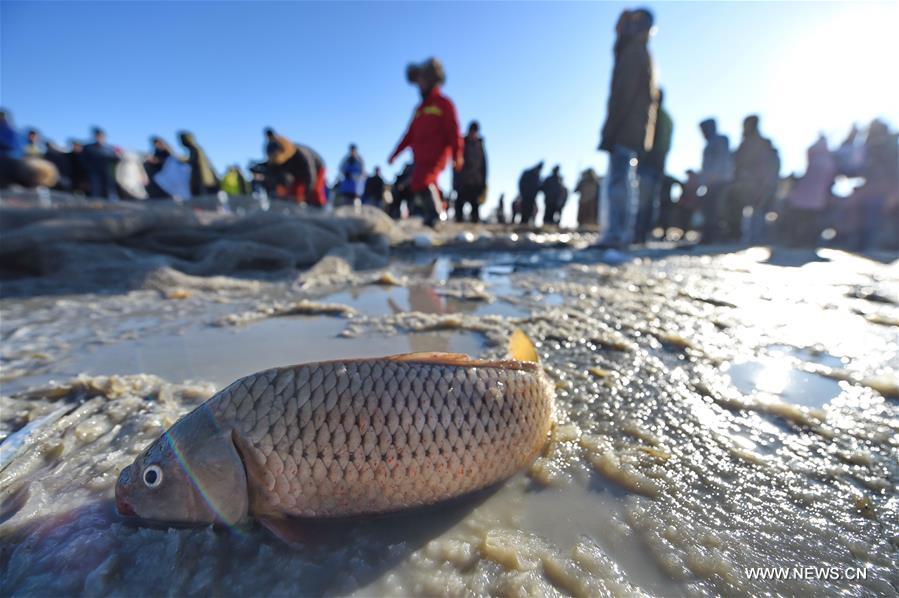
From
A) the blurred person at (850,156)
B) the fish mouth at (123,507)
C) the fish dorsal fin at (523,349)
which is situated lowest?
the fish mouth at (123,507)

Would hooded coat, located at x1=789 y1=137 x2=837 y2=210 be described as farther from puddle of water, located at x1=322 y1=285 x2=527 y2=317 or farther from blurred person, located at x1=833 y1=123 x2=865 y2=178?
puddle of water, located at x1=322 y1=285 x2=527 y2=317

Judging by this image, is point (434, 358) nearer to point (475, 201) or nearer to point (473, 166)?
point (473, 166)

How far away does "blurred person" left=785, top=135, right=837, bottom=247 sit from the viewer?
765 cm

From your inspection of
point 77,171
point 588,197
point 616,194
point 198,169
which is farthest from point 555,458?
point 588,197

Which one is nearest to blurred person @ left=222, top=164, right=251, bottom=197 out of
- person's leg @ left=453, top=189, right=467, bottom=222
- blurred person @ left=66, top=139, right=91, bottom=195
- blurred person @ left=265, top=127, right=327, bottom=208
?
blurred person @ left=66, top=139, right=91, bottom=195

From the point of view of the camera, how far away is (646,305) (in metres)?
3.00

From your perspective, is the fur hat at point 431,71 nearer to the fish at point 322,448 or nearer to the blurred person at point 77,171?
the fish at point 322,448

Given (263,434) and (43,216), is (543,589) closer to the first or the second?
(263,434)

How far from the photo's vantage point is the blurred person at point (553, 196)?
15.9m

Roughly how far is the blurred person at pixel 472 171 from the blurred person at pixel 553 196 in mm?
5921

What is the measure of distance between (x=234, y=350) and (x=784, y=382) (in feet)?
8.81

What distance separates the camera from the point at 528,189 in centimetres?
1539

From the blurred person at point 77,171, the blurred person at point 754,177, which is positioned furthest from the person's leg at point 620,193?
the blurred person at point 77,171

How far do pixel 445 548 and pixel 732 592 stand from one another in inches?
24.1
